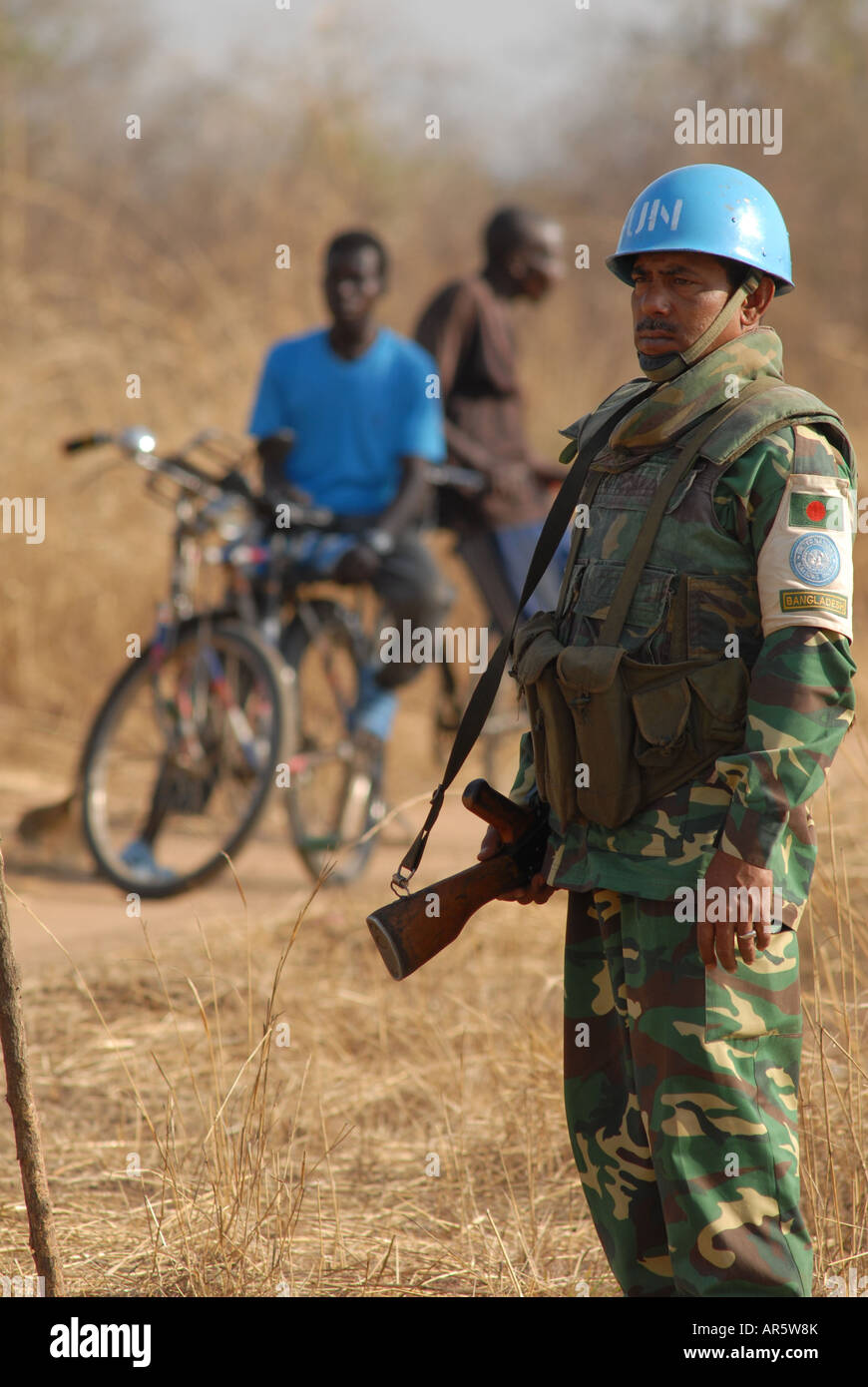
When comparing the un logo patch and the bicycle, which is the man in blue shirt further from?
A: the un logo patch

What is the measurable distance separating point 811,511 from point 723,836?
424 mm

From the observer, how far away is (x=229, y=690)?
16.7 feet

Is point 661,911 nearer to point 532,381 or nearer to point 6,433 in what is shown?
point 6,433

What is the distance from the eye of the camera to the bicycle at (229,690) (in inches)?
195

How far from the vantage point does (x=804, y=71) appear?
17.3 metres

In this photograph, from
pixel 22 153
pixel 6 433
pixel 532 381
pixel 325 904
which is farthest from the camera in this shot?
pixel 22 153

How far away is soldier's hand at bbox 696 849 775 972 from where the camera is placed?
76.3 inches

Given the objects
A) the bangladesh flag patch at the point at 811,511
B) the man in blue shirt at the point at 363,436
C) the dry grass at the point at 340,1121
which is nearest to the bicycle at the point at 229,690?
the man in blue shirt at the point at 363,436

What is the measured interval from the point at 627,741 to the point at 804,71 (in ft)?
56.1

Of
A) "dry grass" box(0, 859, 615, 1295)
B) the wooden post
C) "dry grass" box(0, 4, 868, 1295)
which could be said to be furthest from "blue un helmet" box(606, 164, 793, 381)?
the wooden post

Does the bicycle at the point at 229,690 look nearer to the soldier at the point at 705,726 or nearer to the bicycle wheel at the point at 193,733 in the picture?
the bicycle wheel at the point at 193,733

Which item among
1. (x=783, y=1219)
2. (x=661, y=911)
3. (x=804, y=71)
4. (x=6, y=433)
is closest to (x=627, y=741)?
(x=661, y=911)

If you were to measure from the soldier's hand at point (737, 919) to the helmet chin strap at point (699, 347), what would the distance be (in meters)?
0.66
